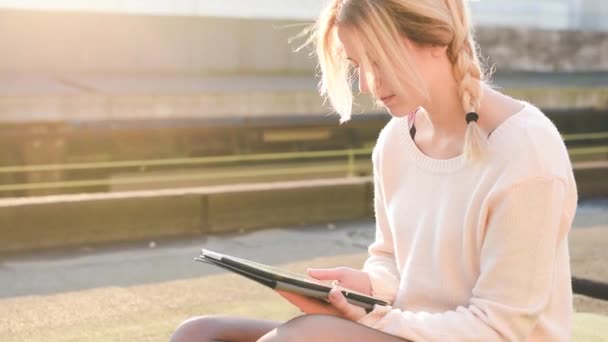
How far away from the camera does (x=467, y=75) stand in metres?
2.26

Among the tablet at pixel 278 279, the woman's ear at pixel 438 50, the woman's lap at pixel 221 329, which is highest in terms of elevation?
the woman's ear at pixel 438 50

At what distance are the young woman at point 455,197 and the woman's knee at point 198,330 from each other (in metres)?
0.37

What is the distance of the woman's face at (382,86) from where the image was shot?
2260 millimetres

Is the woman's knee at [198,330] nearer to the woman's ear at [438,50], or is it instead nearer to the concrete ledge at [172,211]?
the woman's ear at [438,50]

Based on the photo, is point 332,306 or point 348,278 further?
point 348,278

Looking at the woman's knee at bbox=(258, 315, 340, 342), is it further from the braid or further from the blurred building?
the blurred building

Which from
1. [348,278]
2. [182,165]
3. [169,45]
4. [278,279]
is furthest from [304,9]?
[278,279]

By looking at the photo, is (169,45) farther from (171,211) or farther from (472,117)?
(472,117)

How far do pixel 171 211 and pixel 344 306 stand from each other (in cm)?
562

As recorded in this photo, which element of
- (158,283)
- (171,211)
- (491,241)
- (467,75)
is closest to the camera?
(491,241)

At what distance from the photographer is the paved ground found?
5.02 metres

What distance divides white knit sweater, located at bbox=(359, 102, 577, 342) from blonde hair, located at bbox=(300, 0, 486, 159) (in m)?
0.10

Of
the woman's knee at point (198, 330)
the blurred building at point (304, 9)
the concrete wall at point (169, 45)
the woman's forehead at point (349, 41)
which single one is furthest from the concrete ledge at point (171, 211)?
the concrete wall at point (169, 45)

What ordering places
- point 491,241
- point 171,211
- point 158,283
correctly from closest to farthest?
point 491,241
point 158,283
point 171,211
